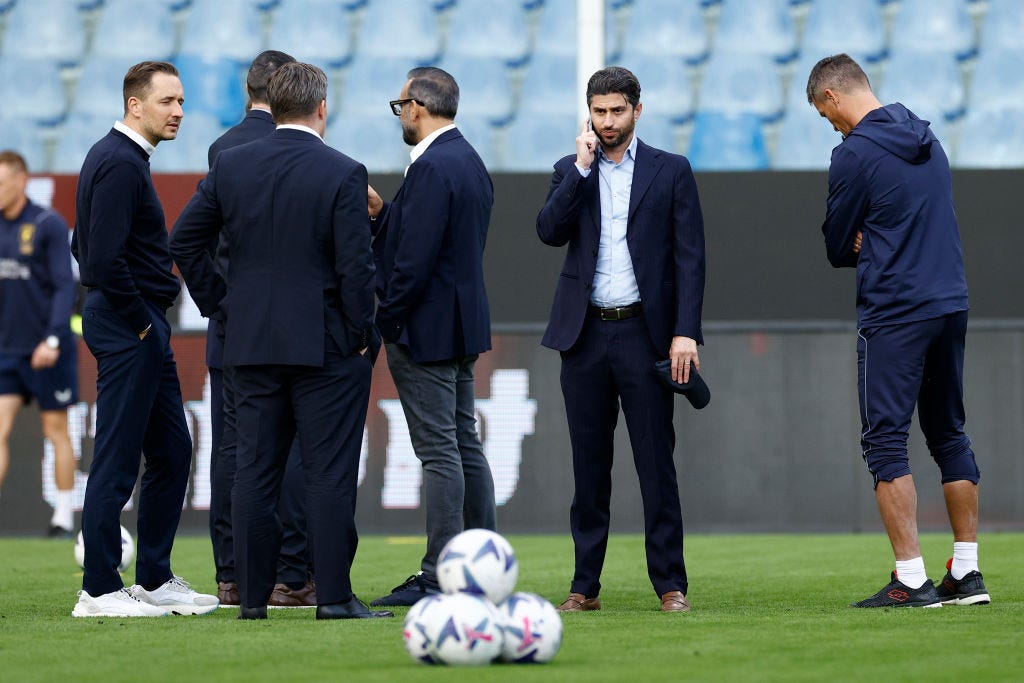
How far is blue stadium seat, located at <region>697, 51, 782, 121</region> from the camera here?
11.7 m

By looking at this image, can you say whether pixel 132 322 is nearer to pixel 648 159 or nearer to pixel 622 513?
pixel 648 159

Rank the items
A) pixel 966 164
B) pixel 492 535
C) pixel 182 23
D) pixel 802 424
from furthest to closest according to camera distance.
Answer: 1. pixel 182 23
2. pixel 966 164
3. pixel 802 424
4. pixel 492 535

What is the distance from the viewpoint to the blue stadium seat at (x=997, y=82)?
11.6 meters

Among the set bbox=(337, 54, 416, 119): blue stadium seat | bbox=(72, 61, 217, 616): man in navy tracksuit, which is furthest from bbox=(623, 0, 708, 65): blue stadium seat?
bbox=(72, 61, 217, 616): man in navy tracksuit

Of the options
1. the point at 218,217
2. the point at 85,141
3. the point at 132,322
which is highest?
the point at 85,141

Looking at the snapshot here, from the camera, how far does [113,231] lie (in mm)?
5219

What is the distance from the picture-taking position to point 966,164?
11.4 metres

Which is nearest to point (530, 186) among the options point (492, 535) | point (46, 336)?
point (46, 336)

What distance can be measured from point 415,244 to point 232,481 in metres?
1.10

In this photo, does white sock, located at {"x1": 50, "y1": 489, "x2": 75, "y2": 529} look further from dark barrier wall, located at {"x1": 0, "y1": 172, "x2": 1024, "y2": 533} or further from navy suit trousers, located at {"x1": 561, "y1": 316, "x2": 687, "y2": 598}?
navy suit trousers, located at {"x1": 561, "y1": 316, "x2": 687, "y2": 598}

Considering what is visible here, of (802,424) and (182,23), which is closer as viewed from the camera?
(802,424)

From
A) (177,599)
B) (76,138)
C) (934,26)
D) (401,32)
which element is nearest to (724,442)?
(177,599)

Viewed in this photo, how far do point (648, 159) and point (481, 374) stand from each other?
382cm

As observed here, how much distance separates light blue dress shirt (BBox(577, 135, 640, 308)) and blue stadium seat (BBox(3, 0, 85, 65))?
7.98m
